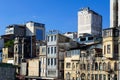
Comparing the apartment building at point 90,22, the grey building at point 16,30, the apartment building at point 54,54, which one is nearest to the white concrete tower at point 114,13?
the apartment building at point 54,54

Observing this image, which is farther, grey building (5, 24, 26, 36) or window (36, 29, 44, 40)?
window (36, 29, 44, 40)

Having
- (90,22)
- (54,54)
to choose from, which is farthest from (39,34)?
(54,54)

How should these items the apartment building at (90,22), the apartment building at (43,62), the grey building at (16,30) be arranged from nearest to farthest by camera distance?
the apartment building at (43,62) → the apartment building at (90,22) → the grey building at (16,30)

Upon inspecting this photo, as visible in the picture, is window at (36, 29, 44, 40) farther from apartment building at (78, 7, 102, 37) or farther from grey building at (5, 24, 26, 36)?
apartment building at (78, 7, 102, 37)

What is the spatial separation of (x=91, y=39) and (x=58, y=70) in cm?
1696

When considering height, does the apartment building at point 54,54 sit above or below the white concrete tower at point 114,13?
below

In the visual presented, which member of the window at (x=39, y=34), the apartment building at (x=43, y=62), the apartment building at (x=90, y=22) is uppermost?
the apartment building at (x=90, y=22)

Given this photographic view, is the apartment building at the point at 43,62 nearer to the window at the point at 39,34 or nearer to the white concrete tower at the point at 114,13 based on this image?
the white concrete tower at the point at 114,13

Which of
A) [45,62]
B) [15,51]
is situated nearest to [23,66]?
[15,51]

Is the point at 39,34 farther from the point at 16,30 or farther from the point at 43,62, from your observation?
the point at 43,62

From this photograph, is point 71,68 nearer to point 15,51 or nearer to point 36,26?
point 15,51

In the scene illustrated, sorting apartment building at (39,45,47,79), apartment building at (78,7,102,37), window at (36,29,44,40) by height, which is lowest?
apartment building at (39,45,47,79)

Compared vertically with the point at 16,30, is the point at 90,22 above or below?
above

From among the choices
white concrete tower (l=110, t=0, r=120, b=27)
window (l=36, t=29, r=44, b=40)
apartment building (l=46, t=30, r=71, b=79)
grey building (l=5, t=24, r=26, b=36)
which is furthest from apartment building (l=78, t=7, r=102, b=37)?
apartment building (l=46, t=30, r=71, b=79)
